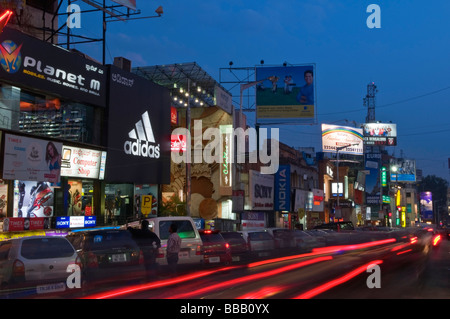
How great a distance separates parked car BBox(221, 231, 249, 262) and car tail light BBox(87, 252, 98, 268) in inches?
303

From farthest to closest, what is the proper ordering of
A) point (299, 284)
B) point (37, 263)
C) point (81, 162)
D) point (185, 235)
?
point (81, 162) < point (185, 235) < point (299, 284) < point (37, 263)

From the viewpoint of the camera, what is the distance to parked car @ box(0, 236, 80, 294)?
11750 mm

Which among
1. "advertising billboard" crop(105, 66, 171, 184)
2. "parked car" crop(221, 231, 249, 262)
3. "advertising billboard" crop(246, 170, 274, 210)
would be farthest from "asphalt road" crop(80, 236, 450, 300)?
"advertising billboard" crop(246, 170, 274, 210)

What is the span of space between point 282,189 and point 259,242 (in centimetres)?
2627

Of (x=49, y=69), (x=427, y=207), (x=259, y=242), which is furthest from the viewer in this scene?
(x=427, y=207)

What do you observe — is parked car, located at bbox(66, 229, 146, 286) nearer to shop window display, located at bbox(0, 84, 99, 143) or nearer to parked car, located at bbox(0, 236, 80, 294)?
parked car, located at bbox(0, 236, 80, 294)

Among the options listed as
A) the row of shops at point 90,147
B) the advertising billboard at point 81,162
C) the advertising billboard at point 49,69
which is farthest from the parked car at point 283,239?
the advertising billboard at point 49,69

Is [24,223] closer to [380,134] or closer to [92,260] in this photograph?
[92,260]

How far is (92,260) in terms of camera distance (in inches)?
539

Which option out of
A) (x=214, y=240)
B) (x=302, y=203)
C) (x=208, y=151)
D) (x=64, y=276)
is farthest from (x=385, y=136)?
(x=64, y=276)

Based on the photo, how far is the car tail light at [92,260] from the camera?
13.6m

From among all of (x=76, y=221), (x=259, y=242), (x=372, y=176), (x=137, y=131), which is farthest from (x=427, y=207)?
(x=76, y=221)
